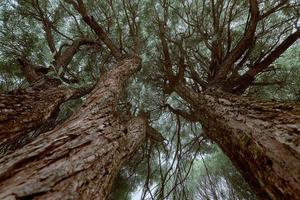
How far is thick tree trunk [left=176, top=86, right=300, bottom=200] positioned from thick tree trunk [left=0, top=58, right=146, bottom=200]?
744 mm

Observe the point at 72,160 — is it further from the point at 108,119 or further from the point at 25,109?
the point at 25,109

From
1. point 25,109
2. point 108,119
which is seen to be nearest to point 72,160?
point 108,119

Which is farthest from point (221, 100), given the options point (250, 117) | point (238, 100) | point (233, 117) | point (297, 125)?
point (297, 125)

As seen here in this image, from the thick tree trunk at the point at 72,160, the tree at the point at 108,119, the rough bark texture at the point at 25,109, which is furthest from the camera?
the rough bark texture at the point at 25,109

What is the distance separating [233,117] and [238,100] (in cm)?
35

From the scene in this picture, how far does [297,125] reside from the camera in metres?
1.24

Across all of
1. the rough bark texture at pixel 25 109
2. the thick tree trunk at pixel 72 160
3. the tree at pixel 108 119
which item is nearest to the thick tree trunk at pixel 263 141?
the tree at pixel 108 119

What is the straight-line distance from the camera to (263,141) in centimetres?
133

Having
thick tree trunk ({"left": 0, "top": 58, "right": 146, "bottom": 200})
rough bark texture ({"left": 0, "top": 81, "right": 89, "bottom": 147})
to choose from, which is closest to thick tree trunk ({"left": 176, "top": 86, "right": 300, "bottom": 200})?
thick tree trunk ({"left": 0, "top": 58, "right": 146, "bottom": 200})

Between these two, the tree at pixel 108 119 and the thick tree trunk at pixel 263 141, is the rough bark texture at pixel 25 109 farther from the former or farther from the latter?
the thick tree trunk at pixel 263 141

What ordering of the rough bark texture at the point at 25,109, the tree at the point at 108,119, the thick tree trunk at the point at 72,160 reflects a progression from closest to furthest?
1. the thick tree trunk at the point at 72,160
2. the tree at the point at 108,119
3. the rough bark texture at the point at 25,109

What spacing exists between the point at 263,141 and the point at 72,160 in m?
0.92

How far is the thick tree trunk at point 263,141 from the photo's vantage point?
41.9 inches

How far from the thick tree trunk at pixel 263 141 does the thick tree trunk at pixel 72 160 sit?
74 centimetres
